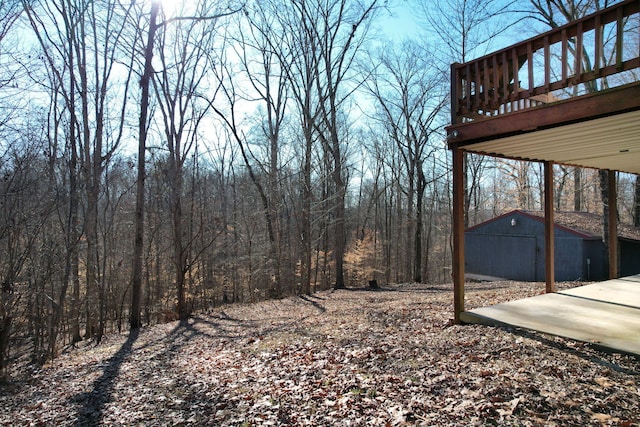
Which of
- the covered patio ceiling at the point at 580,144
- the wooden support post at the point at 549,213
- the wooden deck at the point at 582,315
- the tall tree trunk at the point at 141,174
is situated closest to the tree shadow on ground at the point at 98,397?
the tall tree trunk at the point at 141,174

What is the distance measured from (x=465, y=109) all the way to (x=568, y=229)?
39.7ft

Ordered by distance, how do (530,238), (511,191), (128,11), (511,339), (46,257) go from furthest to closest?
1. (511,191)
2. (530,238)
3. (128,11)
4. (46,257)
5. (511,339)

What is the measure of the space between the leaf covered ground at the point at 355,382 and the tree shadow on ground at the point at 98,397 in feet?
0.06

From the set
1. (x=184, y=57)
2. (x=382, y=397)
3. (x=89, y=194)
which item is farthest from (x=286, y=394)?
(x=184, y=57)

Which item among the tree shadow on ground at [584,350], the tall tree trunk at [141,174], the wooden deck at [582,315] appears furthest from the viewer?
the tall tree trunk at [141,174]

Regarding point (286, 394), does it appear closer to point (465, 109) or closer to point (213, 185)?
point (465, 109)

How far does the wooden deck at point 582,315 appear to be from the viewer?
4.15 metres

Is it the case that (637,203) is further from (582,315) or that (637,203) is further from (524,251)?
(582,315)

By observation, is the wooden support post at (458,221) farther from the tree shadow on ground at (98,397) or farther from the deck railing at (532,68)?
the tree shadow on ground at (98,397)

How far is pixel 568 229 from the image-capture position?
14.3 metres

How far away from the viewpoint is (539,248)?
612 inches

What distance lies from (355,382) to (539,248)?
48.2ft

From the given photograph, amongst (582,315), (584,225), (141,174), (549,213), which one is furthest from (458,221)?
(584,225)

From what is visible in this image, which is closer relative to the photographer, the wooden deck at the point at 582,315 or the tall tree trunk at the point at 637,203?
the wooden deck at the point at 582,315
